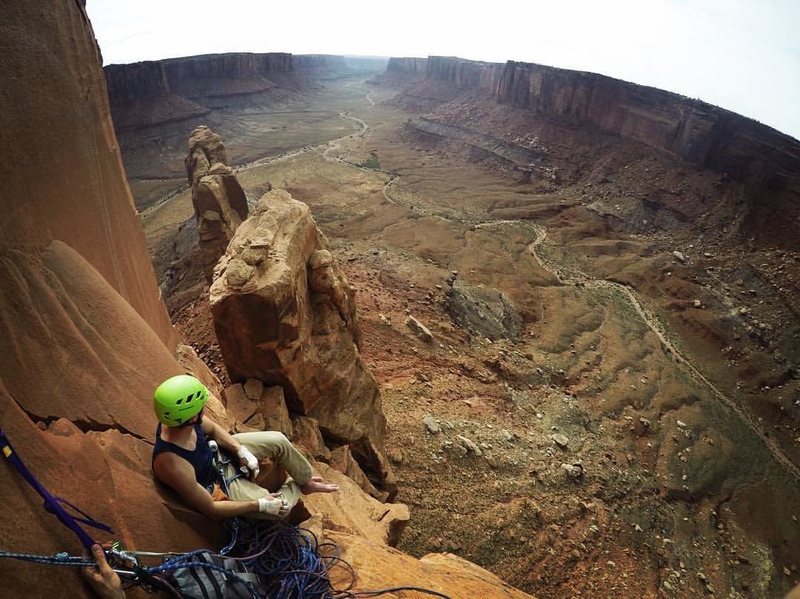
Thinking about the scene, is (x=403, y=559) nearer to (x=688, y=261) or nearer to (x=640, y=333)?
(x=640, y=333)

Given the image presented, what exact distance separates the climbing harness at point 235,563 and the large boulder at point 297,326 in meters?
3.05

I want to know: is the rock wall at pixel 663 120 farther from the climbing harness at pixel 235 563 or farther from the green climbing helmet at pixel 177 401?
the green climbing helmet at pixel 177 401

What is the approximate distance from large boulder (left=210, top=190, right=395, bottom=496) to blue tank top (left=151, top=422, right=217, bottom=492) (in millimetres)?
3110

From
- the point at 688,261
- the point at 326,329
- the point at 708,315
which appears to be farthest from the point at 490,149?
the point at 326,329

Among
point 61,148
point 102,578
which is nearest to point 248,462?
point 102,578

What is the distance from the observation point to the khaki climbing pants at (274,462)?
15.3 feet

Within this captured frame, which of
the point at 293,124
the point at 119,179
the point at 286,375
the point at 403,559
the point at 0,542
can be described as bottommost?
the point at 293,124

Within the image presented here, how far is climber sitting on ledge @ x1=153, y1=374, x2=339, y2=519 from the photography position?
399cm

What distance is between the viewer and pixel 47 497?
315 centimetres

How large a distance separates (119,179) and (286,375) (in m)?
3.81

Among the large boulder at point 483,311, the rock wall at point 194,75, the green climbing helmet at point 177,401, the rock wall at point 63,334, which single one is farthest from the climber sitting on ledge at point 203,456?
the rock wall at point 194,75

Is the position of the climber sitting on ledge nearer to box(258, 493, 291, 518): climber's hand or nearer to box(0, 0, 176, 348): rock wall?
box(258, 493, 291, 518): climber's hand

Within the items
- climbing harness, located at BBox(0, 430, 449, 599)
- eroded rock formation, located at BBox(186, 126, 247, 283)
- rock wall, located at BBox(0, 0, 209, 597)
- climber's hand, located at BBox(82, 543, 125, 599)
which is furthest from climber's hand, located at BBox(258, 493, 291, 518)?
eroded rock formation, located at BBox(186, 126, 247, 283)

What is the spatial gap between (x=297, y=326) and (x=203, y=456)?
3.70 metres
